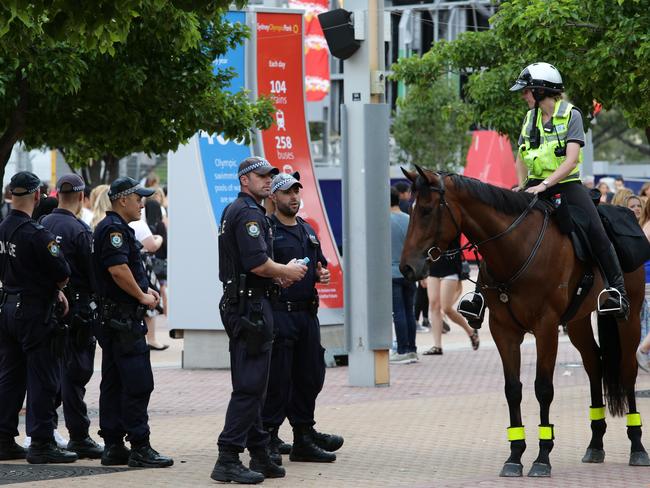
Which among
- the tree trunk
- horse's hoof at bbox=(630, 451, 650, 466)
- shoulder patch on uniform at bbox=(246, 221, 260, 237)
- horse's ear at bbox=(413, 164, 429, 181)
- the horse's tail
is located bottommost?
horse's hoof at bbox=(630, 451, 650, 466)

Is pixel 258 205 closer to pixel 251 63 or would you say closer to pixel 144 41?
pixel 144 41

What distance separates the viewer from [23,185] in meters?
9.80

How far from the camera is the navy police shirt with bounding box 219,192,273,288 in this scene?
28.2 ft

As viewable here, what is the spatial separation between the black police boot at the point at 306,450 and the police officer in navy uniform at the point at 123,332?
3.27 ft

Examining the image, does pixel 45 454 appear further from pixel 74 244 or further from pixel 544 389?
pixel 544 389

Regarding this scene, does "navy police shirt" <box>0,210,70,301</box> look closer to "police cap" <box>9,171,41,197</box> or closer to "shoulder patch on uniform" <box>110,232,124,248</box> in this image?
"police cap" <box>9,171,41,197</box>

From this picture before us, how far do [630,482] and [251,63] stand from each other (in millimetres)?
8749

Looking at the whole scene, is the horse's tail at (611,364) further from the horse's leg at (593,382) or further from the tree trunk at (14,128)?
the tree trunk at (14,128)

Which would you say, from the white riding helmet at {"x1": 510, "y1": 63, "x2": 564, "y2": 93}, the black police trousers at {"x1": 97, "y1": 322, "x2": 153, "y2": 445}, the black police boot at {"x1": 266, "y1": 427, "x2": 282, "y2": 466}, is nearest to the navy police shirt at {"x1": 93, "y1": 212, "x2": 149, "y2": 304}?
the black police trousers at {"x1": 97, "y1": 322, "x2": 153, "y2": 445}

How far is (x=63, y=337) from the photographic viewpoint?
981 centimetres

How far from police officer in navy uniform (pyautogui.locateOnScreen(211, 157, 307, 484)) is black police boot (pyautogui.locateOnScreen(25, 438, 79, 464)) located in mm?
1549

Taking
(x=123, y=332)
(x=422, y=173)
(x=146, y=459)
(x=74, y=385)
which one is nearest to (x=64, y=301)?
(x=74, y=385)

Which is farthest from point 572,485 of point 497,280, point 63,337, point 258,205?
point 63,337

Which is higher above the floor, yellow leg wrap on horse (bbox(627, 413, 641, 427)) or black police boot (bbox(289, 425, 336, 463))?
yellow leg wrap on horse (bbox(627, 413, 641, 427))
